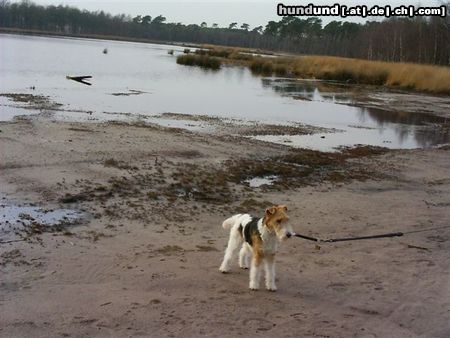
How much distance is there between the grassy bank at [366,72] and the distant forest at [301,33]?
19.5 m

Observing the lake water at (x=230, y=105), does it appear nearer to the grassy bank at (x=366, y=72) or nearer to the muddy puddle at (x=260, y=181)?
the muddy puddle at (x=260, y=181)

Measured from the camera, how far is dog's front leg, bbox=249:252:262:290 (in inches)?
240

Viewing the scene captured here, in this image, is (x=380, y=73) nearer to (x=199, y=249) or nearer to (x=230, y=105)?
(x=230, y=105)

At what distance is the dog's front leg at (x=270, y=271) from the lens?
6125 millimetres

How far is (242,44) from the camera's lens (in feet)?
566

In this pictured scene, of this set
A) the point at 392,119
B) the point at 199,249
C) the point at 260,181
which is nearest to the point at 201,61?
the point at 392,119

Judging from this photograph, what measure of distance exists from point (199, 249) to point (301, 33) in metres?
134

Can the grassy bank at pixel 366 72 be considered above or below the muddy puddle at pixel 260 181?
above

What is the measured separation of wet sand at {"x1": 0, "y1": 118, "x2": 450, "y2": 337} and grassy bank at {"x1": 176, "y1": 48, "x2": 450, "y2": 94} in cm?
3276

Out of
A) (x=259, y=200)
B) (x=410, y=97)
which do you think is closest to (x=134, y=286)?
A: (x=259, y=200)

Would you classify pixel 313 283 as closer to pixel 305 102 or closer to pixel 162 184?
pixel 162 184

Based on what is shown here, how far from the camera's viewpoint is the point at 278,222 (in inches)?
223

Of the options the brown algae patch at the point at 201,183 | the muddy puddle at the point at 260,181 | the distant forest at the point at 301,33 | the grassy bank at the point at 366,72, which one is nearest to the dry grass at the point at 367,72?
the grassy bank at the point at 366,72

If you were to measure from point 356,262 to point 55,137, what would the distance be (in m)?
9.49
